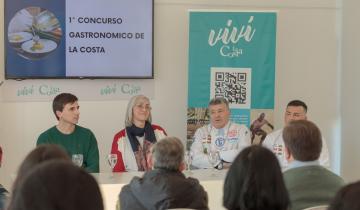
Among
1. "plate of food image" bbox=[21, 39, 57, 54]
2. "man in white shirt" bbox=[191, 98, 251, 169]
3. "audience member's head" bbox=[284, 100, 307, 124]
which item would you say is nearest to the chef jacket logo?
"man in white shirt" bbox=[191, 98, 251, 169]

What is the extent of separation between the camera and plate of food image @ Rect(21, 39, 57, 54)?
5273 mm

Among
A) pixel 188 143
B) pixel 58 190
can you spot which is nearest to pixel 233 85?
pixel 188 143

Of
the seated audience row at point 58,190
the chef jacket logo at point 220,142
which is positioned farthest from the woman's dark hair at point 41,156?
the chef jacket logo at point 220,142

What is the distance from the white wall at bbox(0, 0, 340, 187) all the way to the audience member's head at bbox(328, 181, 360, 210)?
14.8ft

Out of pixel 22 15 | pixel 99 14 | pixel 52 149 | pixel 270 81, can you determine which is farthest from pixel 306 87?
pixel 52 149

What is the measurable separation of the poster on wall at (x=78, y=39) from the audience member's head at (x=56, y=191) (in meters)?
4.31

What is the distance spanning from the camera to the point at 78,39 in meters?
5.41

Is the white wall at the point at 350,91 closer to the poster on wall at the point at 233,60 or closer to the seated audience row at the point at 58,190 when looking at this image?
the poster on wall at the point at 233,60

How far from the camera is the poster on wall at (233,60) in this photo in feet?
18.3

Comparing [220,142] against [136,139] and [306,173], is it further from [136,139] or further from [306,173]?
[306,173]

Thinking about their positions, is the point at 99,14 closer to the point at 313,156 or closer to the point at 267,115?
the point at 267,115

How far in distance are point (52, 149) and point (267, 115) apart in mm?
4062

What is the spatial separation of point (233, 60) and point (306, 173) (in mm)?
3115

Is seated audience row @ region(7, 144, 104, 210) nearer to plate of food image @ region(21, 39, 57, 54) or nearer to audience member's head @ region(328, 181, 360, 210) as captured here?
audience member's head @ region(328, 181, 360, 210)
